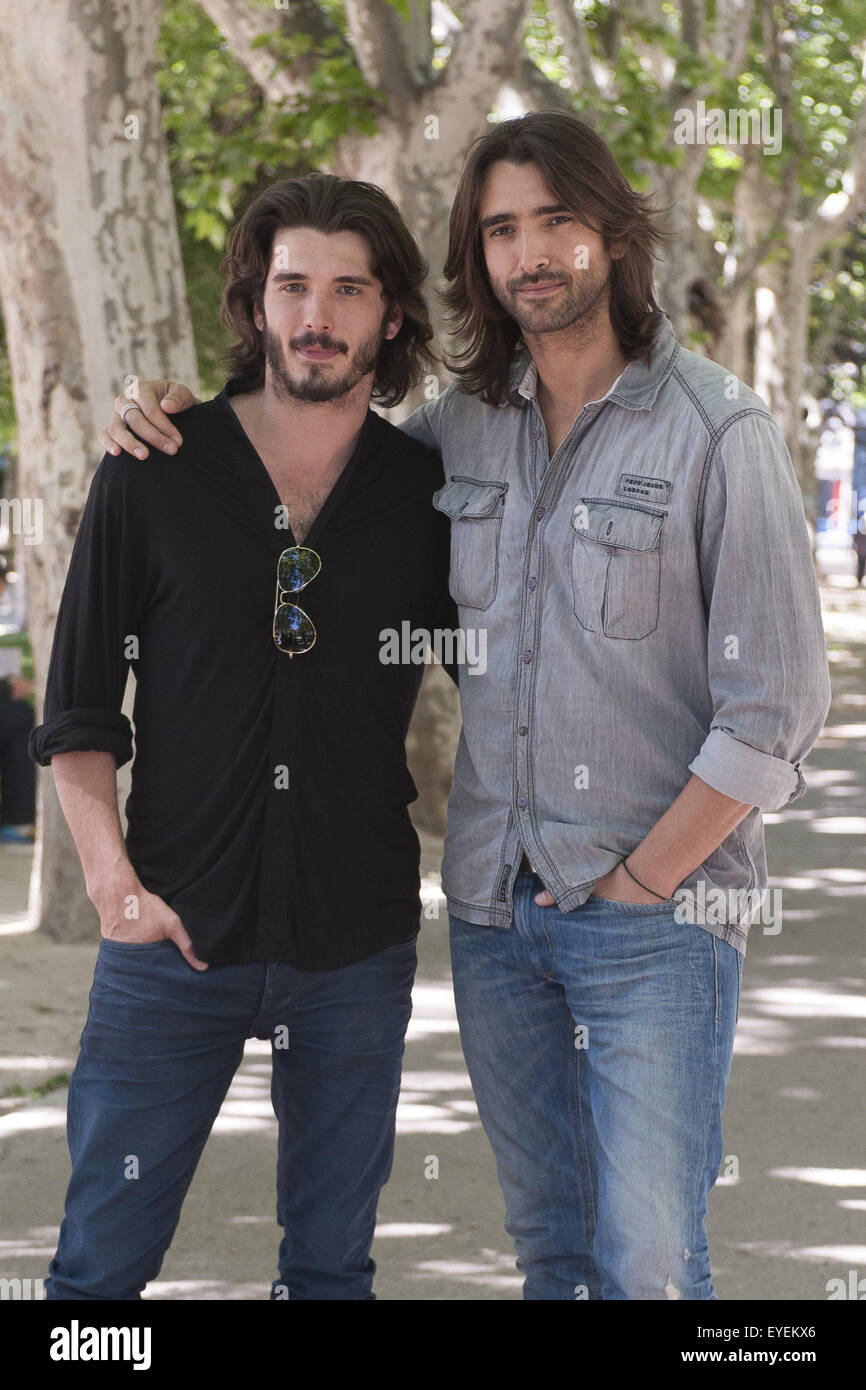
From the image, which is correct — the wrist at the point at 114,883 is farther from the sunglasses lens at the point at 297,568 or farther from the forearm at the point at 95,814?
the sunglasses lens at the point at 297,568

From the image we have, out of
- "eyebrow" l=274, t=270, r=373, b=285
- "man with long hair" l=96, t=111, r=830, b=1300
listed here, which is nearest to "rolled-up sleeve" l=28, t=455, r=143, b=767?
"man with long hair" l=96, t=111, r=830, b=1300

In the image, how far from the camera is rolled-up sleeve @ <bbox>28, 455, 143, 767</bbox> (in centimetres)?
299

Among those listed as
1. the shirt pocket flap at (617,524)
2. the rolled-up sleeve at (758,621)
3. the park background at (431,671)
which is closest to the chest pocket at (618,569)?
the shirt pocket flap at (617,524)

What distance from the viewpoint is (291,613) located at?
302cm

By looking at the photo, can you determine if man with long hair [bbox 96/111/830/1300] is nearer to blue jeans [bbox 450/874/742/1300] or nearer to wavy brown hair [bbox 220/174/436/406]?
Result: blue jeans [bbox 450/874/742/1300]

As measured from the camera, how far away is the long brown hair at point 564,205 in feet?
9.95

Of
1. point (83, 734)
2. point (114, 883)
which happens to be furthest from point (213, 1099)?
point (83, 734)

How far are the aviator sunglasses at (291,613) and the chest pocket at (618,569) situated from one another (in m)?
0.49

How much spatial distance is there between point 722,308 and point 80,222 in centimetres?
1002
